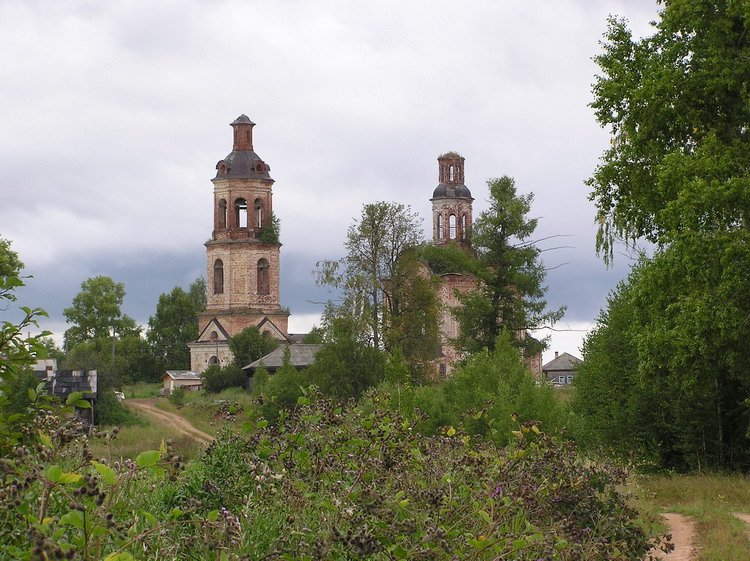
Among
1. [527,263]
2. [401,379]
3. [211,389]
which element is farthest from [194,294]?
[401,379]

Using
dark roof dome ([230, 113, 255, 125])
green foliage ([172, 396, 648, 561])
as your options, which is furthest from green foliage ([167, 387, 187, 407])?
green foliage ([172, 396, 648, 561])

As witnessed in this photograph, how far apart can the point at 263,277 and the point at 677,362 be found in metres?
64.7

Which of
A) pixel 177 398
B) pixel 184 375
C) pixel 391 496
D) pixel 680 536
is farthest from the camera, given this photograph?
pixel 184 375

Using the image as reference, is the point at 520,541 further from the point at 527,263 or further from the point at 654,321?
the point at 527,263

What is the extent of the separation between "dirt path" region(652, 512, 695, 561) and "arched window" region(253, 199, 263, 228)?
226 ft

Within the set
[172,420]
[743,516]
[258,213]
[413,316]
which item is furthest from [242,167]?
[743,516]

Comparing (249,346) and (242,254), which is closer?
(249,346)

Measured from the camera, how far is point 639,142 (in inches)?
885

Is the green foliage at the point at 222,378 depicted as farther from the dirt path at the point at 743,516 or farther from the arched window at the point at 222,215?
the dirt path at the point at 743,516

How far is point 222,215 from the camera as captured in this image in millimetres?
85000

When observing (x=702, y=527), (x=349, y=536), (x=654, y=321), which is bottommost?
(x=702, y=527)

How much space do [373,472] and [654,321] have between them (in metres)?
13.4

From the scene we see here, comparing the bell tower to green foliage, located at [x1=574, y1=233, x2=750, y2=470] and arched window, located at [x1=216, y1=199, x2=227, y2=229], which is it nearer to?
arched window, located at [x1=216, y1=199, x2=227, y2=229]

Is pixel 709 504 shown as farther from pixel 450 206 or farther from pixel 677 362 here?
pixel 450 206
